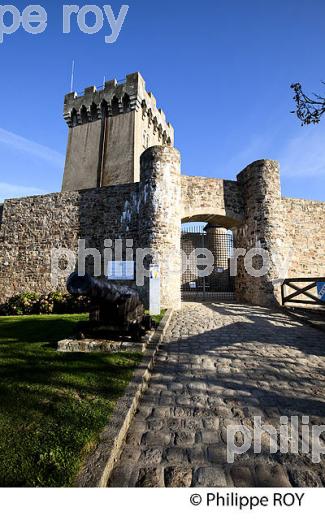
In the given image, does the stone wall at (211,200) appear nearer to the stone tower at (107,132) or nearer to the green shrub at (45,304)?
the green shrub at (45,304)

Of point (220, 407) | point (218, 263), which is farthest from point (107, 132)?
point (220, 407)

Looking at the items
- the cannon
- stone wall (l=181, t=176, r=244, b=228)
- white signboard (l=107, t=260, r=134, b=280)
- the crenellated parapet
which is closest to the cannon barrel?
the cannon

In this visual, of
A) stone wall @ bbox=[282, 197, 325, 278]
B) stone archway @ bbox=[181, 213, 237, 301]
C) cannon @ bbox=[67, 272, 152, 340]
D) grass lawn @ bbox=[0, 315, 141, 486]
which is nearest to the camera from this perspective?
grass lawn @ bbox=[0, 315, 141, 486]

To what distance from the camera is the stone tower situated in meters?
20.7

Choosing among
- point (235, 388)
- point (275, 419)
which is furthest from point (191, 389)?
point (275, 419)

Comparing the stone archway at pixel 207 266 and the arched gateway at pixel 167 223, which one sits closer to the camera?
the arched gateway at pixel 167 223

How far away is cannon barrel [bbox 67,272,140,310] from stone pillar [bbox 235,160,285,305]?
825cm

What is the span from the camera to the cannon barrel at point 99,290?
4391 millimetres

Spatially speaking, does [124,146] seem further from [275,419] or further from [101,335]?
[275,419]

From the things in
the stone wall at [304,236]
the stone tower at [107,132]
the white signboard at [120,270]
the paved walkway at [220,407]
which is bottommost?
the paved walkway at [220,407]

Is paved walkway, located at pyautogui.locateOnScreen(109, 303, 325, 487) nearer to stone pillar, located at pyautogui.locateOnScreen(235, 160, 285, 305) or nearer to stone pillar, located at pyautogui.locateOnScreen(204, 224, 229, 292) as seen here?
stone pillar, located at pyautogui.locateOnScreen(235, 160, 285, 305)

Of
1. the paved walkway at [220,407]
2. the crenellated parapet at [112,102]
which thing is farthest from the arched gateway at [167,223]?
the crenellated parapet at [112,102]

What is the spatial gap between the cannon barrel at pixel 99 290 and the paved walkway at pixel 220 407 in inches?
48.0

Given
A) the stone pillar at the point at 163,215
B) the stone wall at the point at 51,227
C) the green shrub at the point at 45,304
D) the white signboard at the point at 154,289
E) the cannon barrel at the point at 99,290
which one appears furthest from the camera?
the stone wall at the point at 51,227
